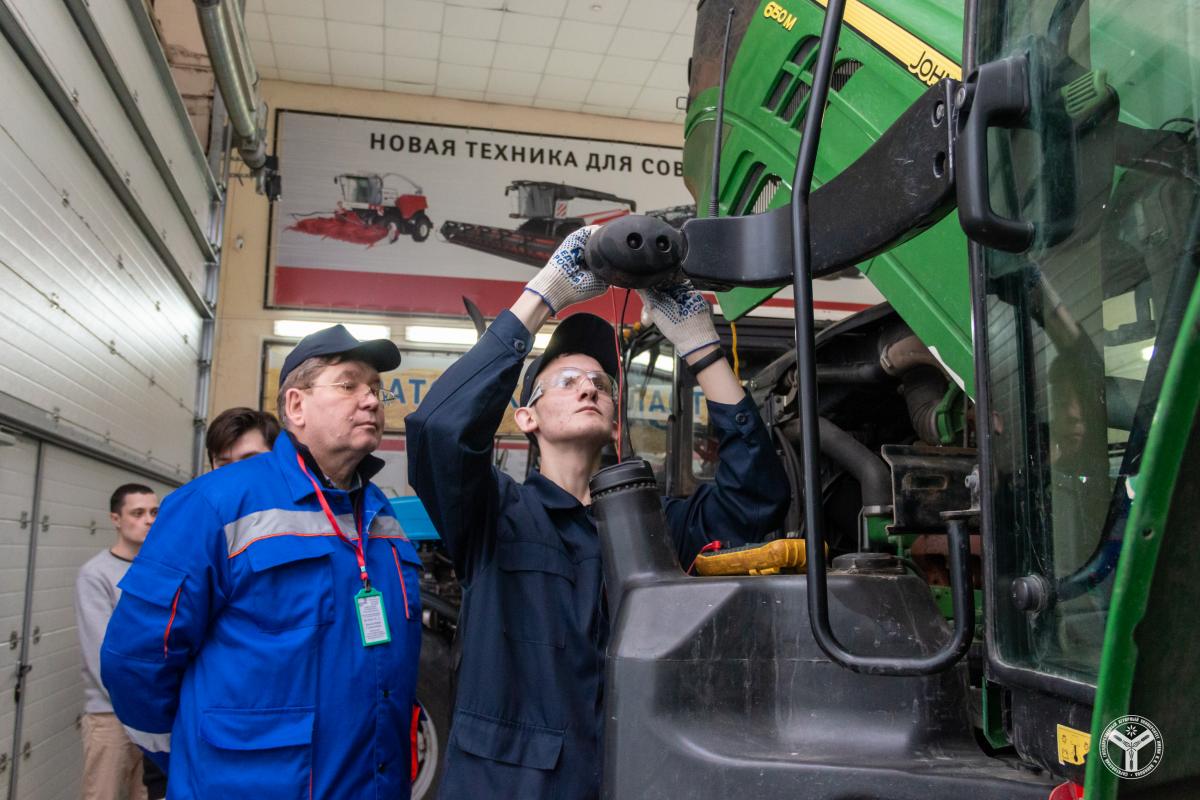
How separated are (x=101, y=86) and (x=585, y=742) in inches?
149

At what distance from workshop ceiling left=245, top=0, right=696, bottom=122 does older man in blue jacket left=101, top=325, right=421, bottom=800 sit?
25.6 feet

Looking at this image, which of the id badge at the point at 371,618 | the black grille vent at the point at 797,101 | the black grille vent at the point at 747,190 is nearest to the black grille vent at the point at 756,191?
the black grille vent at the point at 747,190

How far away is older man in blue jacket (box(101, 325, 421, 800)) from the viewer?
2191mm

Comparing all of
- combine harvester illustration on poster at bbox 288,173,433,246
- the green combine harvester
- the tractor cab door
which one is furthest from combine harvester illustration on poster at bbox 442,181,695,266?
the tractor cab door

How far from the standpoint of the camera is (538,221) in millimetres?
10898

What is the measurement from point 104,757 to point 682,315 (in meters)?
3.44

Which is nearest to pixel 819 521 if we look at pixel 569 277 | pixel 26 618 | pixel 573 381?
pixel 569 277

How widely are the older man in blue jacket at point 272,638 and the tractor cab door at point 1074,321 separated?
1.55 metres

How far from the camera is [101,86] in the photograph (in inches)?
169

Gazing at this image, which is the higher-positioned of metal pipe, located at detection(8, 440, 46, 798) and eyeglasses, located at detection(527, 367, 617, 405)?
eyeglasses, located at detection(527, 367, 617, 405)

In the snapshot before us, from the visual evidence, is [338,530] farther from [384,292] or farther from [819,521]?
[384,292]

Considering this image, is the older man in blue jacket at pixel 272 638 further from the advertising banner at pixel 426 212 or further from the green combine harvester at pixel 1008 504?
the advertising banner at pixel 426 212

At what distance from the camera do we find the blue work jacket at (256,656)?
219cm

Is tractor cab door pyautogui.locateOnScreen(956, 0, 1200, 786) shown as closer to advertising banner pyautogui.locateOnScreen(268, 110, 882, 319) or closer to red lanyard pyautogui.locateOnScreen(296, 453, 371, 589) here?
red lanyard pyautogui.locateOnScreen(296, 453, 371, 589)
